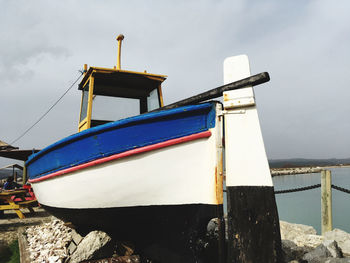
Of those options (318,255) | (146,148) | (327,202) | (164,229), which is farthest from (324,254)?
(146,148)

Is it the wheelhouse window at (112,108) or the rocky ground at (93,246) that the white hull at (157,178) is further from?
the wheelhouse window at (112,108)

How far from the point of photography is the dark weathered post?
1.90 metres

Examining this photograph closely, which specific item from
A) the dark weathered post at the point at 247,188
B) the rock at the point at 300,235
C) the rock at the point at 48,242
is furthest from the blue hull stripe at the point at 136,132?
the rock at the point at 300,235

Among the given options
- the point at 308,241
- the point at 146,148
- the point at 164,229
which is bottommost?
the point at 308,241

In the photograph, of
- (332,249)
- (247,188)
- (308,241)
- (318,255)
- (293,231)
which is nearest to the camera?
(247,188)

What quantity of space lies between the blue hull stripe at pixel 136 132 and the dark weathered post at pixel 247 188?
0.24m

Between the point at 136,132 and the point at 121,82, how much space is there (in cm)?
185

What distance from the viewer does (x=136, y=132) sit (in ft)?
8.05

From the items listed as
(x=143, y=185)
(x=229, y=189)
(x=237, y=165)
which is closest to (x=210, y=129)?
(x=237, y=165)

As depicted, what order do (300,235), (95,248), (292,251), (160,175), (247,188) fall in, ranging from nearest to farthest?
1. (247,188)
2. (160,175)
3. (95,248)
4. (292,251)
5. (300,235)

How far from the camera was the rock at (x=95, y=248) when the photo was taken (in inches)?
113

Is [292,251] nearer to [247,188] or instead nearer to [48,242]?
[247,188]

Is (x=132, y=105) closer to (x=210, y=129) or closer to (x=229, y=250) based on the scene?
(x=210, y=129)

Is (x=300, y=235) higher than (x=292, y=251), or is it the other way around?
(x=292, y=251)
